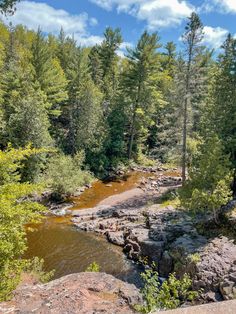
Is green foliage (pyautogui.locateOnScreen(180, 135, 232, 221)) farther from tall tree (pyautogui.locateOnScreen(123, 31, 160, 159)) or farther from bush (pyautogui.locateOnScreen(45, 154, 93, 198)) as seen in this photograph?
tall tree (pyautogui.locateOnScreen(123, 31, 160, 159))

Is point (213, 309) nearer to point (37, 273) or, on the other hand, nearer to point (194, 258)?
point (37, 273)

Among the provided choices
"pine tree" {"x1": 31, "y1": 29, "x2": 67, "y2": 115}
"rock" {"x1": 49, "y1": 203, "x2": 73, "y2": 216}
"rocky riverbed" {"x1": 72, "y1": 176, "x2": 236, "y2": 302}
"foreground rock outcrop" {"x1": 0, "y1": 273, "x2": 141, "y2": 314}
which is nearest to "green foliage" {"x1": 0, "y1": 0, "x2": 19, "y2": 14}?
"foreground rock outcrop" {"x1": 0, "y1": 273, "x2": 141, "y2": 314}

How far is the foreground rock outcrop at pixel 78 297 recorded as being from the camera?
7.89m

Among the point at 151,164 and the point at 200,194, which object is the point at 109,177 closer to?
the point at 151,164

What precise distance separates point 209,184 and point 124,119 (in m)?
21.7

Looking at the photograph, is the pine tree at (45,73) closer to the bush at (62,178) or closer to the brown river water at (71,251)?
the bush at (62,178)

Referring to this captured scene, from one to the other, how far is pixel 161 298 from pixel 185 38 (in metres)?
21.0

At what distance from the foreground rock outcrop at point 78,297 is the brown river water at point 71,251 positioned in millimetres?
4588

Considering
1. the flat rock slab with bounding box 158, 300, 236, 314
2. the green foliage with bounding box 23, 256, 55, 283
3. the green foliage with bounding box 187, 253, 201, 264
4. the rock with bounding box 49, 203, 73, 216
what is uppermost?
the flat rock slab with bounding box 158, 300, 236, 314

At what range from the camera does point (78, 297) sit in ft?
28.1

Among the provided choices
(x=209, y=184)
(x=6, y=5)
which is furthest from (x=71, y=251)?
(x=6, y=5)

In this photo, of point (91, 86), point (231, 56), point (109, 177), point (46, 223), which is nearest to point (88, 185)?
point (109, 177)

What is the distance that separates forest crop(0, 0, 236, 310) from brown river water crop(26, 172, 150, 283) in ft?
10.9

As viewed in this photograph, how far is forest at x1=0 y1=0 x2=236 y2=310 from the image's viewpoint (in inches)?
696
